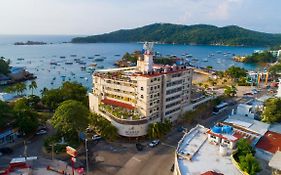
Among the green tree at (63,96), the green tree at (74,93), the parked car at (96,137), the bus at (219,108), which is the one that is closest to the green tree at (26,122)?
the parked car at (96,137)

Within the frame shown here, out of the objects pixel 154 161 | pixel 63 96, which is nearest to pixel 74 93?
pixel 63 96

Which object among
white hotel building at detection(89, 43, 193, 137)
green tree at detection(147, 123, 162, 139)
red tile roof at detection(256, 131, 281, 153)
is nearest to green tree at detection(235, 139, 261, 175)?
red tile roof at detection(256, 131, 281, 153)

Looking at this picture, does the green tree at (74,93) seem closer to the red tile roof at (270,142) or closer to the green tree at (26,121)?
the green tree at (26,121)

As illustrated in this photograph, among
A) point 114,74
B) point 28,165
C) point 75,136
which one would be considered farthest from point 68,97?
point 28,165

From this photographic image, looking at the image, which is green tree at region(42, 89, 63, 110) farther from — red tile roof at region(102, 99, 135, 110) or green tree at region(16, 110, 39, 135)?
red tile roof at region(102, 99, 135, 110)

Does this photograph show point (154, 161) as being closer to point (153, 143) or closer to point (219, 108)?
point (153, 143)

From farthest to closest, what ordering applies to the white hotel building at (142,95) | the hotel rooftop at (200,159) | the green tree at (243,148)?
1. the white hotel building at (142,95)
2. the green tree at (243,148)
3. the hotel rooftop at (200,159)
